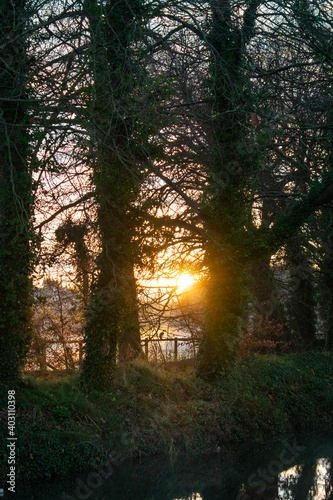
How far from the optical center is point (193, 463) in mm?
9547

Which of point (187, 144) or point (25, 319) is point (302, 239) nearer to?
point (187, 144)

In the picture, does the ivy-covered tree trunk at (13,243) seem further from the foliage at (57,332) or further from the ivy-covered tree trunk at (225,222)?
the foliage at (57,332)

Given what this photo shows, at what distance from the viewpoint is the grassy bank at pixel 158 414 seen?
8.46 meters

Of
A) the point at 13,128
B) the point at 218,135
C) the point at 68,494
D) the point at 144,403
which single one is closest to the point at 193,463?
the point at 144,403

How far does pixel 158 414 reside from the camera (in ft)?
33.8

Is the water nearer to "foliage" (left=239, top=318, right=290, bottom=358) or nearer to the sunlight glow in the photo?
the sunlight glow

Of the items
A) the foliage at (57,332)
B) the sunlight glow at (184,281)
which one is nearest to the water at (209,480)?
the sunlight glow at (184,281)

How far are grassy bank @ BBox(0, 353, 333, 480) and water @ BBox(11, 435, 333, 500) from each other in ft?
0.97

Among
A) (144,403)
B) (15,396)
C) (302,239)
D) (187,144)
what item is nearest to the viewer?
(15,396)

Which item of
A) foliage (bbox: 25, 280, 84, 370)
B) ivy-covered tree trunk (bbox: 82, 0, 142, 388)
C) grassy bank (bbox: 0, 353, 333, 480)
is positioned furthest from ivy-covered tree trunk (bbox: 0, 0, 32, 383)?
foliage (bbox: 25, 280, 84, 370)

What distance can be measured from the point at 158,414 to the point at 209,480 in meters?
1.89

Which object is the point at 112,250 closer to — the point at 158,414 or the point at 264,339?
the point at 158,414

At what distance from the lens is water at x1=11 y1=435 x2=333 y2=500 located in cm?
793

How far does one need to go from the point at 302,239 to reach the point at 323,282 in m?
2.45
